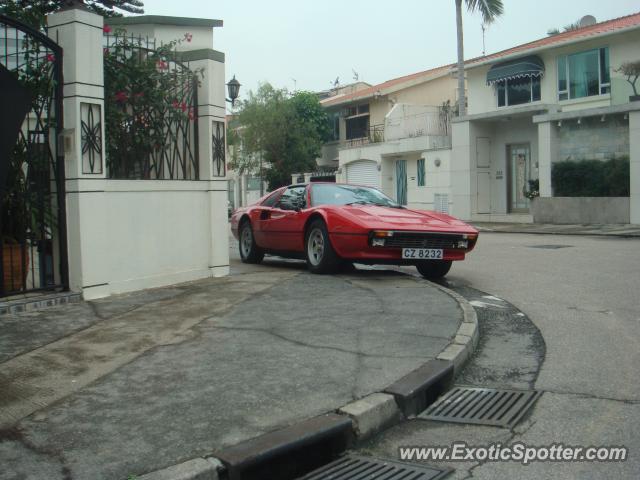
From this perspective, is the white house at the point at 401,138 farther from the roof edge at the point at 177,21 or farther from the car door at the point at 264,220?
the roof edge at the point at 177,21

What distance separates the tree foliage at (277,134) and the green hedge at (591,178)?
758 inches

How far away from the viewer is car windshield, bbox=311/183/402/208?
1016 cm

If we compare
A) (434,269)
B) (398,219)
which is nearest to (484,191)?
(434,269)

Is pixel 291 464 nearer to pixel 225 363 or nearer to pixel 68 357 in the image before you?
pixel 225 363

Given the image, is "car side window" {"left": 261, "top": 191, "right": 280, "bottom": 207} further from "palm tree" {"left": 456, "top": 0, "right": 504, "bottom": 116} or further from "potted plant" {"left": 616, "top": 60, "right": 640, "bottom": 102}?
"palm tree" {"left": 456, "top": 0, "right": 504, "bottom": 116}

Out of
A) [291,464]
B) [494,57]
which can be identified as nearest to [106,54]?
[291,464]

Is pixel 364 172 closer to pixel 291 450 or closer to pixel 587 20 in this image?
pixel 587 20

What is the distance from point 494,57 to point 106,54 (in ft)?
81.9

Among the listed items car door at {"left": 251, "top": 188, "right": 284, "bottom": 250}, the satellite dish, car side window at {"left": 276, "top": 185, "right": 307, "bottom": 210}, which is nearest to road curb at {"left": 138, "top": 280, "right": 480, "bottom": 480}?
car side window at {"left": 276, "top": 185, "right": 307, "bottom": 210}

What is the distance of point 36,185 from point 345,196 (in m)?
4.42

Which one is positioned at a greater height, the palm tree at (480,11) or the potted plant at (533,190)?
the palm tree at (480,11)

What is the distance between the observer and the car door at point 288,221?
10289 mm

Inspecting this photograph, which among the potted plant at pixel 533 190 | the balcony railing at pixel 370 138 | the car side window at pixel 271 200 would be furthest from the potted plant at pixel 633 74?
the car side window at pixel 271 200

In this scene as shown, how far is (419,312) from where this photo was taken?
685cm
